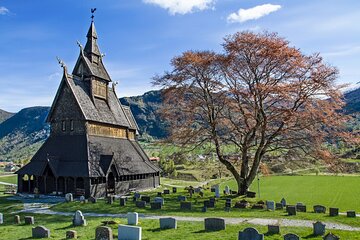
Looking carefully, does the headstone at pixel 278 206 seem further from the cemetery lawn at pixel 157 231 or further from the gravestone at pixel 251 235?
the gravestone at pixel 251 235

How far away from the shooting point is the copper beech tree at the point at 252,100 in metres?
30.1

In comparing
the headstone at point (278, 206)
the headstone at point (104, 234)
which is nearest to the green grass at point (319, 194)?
the headstone at point (278, 206)

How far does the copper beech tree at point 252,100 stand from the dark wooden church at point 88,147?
920 centimetres

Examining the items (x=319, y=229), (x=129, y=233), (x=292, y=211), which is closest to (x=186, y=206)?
(x=292, y=211)

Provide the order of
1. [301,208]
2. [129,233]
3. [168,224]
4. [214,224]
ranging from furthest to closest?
[301,208]
[168,224]
[214,224]
[129,233]

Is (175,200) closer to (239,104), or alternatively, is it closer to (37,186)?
(239,104)

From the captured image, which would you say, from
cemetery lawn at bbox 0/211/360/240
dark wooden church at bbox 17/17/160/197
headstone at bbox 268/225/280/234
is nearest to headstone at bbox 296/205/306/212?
cemetery lawn at bbox 0/211/360/240

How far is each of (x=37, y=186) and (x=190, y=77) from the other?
20598mm

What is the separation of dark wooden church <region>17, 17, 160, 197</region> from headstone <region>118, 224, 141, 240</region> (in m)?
19.0

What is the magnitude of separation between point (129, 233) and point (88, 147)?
22.3m

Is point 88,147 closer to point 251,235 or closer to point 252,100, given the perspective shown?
point 252,100

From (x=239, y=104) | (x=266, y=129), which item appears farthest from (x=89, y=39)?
(x=266, y=129)

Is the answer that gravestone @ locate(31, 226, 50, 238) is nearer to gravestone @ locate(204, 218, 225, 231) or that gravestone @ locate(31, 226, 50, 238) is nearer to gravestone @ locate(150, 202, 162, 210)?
gravestone @ locate(204, 218, 225, 231)

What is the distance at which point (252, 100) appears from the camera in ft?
107
